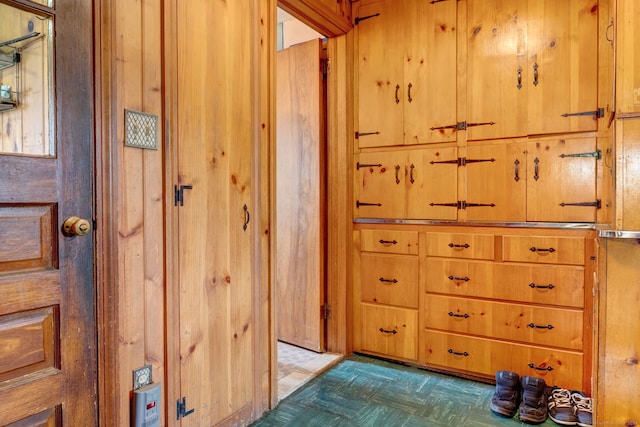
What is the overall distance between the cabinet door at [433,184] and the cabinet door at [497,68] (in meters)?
0.22

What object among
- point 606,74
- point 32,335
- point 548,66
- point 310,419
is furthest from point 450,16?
point 32,335

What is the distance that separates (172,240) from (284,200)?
155cm

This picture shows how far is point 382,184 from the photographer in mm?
2793

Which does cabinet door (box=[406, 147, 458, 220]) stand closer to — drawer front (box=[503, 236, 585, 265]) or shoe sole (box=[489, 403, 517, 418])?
drawer front (box=[503, 236, 585, 265])

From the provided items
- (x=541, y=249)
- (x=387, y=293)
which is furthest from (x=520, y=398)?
(x=387, y=293)

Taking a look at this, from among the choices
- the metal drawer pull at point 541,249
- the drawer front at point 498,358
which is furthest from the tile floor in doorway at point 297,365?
the metal drawer pull at point 541,249

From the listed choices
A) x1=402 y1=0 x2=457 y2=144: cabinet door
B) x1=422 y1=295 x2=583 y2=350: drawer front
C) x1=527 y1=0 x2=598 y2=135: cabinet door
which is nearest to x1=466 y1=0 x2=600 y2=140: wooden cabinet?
x1=527 y1=0 x2=598 y2=135: cabinet door

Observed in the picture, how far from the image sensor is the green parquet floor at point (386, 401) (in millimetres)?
2010

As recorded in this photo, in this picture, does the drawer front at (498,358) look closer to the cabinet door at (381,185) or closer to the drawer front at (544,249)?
the drawer front at (544,249)

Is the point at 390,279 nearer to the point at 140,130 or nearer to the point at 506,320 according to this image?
the point at 506,320

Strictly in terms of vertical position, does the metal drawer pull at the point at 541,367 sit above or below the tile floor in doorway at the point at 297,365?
above

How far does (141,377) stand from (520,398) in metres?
1.91

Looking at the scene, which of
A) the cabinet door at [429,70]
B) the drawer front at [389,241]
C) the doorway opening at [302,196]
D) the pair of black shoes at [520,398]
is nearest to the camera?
the pair of black shoes at [520,398]

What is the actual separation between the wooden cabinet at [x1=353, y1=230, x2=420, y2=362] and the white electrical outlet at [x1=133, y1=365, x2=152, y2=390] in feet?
5.50
